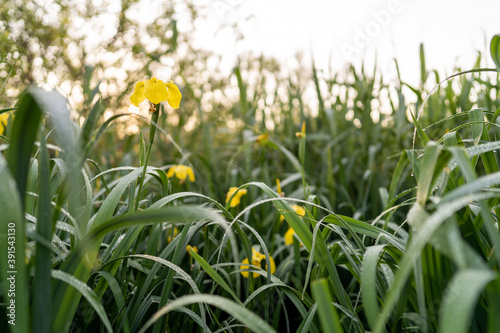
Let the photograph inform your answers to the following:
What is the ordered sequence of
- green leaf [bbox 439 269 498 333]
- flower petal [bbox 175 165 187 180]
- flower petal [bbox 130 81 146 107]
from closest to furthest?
green leaf [bbox 439 269 498 333], flower petal [bbox 130 81 146 107], flower petal [bbox 175 165 187 180]

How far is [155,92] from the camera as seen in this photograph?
0.95 m

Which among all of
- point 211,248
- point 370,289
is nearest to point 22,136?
point 370,289

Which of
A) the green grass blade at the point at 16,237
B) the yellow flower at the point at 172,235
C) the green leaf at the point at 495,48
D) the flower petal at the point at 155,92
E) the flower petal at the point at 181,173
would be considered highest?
the flower petal at the point at 155,92

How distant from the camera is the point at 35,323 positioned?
0.58 meters

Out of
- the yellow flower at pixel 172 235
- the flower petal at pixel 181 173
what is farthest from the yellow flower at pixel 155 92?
the flower petal at pixel 181 173

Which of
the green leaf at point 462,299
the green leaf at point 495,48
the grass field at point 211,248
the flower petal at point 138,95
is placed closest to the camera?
the green leaf at point 462,299

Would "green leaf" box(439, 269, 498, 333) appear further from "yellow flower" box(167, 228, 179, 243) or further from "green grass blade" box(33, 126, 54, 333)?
"yellow flower" box(167, 228, 179, 243)

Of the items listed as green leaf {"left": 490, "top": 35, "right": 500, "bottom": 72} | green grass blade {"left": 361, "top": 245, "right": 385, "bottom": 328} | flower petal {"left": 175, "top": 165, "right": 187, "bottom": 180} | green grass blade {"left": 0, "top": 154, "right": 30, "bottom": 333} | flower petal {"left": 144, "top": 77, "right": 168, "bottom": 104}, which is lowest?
green grass blade {"left": 361, "top": 245, "right": 385, "bottom": 328}

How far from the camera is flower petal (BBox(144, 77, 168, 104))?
3.09 ft

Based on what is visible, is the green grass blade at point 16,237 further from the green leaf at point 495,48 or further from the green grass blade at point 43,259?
the green leaf at point 495,48

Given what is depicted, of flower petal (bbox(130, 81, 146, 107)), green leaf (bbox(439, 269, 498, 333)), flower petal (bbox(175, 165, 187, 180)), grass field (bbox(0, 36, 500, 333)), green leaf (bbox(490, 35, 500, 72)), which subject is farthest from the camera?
flower petal (bbox(175, 165, 187, 180))

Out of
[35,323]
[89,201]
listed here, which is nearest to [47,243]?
[35,323]

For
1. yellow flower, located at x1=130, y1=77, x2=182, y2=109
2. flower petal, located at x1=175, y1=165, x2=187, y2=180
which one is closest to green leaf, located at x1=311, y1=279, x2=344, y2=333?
yellow flower, located at x1=130, y1=77, x2=182, y2=109

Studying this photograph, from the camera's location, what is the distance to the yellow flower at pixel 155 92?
0.94 m
